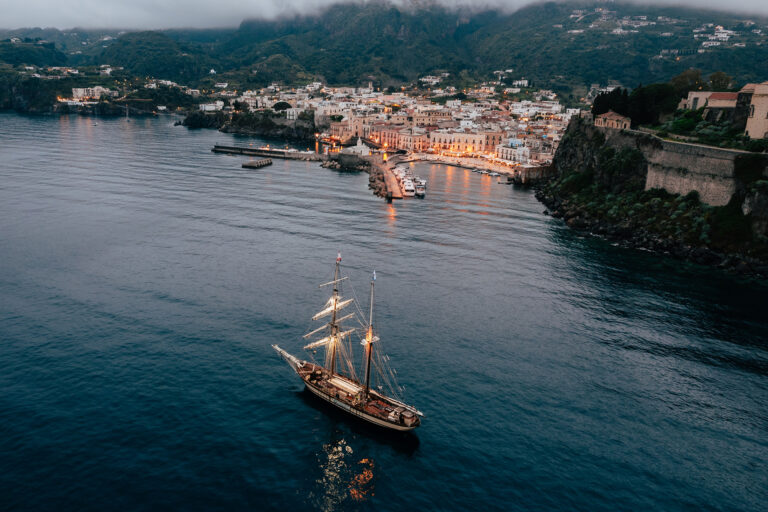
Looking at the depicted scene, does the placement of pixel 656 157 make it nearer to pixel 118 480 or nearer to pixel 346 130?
pixel 118 480

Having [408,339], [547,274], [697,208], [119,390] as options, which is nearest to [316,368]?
[408,339]

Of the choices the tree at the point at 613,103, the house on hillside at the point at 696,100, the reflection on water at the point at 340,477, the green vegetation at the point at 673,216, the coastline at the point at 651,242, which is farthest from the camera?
the tree at the point at 613,103

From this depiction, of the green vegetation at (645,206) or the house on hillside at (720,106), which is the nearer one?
the green vegetation at (645,206)

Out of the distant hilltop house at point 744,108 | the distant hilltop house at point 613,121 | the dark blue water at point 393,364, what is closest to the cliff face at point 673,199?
the distant hilltop house at point 613,121

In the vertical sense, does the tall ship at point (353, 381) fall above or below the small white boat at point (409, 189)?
below

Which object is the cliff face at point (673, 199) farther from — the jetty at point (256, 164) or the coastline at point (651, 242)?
the jetty at point (256, 164)

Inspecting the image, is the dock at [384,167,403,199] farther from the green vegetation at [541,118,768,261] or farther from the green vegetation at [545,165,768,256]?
the green vegetation at [545,165,768,256]

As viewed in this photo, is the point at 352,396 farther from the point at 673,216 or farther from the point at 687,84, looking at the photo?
the point at 687,84

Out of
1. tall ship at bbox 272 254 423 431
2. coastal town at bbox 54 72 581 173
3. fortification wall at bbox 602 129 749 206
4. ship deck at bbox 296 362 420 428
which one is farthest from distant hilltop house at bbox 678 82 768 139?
ship deck at bbox 296 362 420 428
